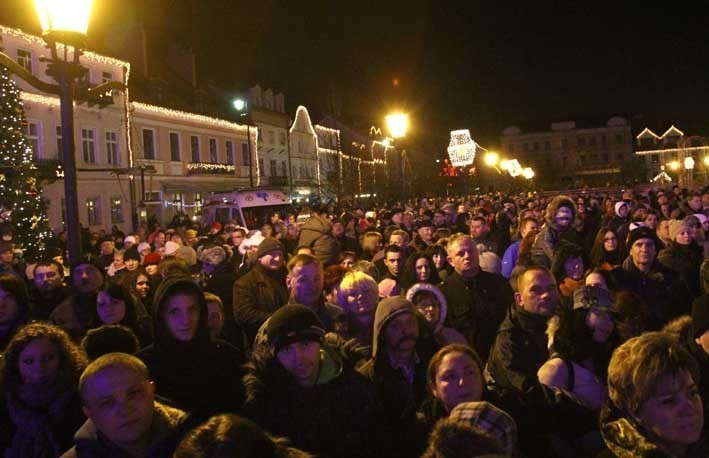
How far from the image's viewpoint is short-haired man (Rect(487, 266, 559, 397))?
3789mm

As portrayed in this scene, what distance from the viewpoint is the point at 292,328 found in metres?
3.27

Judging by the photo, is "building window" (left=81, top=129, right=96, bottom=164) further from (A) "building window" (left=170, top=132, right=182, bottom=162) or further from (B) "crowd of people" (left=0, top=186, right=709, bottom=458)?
(B) "crowd of people" (left=0, top=186, right=709, bottom=458)

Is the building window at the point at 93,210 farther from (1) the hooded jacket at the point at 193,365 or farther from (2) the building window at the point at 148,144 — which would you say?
(1) the hooded jacket at the point at 193,365

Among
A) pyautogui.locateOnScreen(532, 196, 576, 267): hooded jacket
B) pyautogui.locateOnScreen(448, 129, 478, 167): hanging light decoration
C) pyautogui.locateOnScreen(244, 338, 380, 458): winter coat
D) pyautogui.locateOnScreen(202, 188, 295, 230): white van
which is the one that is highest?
pyautogui.locateOnScreen(448, 129, 478, 167): hanging light decoration

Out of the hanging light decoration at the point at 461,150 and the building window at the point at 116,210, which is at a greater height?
the hanging light decoration at the point at 461,150

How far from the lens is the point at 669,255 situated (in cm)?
651

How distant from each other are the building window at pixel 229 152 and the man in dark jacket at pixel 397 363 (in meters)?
41.9

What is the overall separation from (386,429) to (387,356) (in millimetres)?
527

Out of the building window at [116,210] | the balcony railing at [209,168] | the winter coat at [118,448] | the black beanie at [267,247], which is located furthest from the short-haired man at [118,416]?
the balcony railing at [209,168]

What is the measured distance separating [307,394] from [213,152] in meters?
41.1

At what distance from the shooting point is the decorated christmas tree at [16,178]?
1677 centimetres

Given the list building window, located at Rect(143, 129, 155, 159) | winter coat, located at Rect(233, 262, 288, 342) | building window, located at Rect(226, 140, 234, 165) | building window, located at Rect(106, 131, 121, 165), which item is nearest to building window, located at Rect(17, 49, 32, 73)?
building window, located at Rect(106, 131, 121, 165)

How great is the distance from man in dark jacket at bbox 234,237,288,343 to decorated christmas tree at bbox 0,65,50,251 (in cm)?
1266

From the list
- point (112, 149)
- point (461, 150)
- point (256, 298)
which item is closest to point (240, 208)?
point (461, 150)
